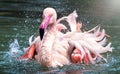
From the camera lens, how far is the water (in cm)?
1039

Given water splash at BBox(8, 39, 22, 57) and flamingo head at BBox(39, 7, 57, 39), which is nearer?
flamingo head at BBox(39, 7, 57, 39)

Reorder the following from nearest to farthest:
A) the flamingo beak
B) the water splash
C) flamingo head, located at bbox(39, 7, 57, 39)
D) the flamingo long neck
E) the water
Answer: the flamingo beak → flamingo head, located at bbox(39, 7, 57, 39) → the flamingo long neck → the water → the water splash

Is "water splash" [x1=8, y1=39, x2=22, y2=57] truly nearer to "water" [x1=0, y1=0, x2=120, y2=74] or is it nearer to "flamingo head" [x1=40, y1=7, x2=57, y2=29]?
"water" [x1=0, y1=0, x2=120, y2=74]

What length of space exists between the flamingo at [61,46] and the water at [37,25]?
16 cm

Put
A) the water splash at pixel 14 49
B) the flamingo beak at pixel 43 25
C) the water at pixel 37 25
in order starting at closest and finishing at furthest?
the flamingo beak at pixel 43 25 → the water at pixel 37 25 → the water splash at pixel 14 49

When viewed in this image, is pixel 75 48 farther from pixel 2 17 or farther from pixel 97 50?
pixel 2 17

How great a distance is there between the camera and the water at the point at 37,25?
10.4m

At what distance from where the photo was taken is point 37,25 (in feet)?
49.1

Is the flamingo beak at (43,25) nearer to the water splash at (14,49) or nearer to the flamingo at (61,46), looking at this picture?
the flamingo at (61,46)

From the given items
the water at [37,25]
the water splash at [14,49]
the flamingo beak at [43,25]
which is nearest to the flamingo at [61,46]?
the flamingo beak at [43,25]

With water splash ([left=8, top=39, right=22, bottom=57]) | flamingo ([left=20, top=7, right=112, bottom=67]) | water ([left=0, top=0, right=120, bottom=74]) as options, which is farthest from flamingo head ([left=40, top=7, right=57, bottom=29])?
water splash ([left=8, top=39, right=22, bottom=57])

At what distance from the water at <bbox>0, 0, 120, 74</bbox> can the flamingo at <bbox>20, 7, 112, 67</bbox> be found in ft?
0.53

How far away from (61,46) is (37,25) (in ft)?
14.7

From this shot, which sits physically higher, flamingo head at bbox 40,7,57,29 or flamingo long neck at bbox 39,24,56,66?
flamingo head at bbox 40,7,57,29
